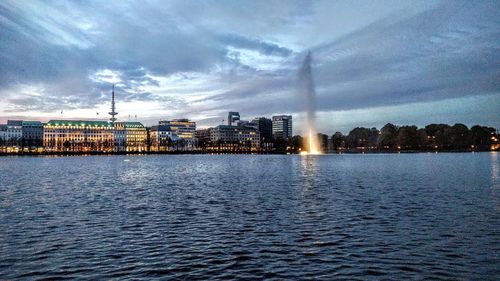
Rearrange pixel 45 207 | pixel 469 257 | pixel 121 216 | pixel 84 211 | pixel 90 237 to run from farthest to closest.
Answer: pixel 45 207
pixel 84 211
pixel 121 216
pixel 90 237
pixel 469 257

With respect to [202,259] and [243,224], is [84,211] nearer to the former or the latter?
[243,224]

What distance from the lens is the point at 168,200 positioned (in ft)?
125

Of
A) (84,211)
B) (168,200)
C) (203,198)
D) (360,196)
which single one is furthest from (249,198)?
(84,211)

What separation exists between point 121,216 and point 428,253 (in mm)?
20529

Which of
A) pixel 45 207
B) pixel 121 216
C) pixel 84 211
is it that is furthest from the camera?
pixel 45 207

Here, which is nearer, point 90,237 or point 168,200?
point 90,237

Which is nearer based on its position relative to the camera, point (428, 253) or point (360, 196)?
point (428, 253)

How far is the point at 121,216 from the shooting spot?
29438 mm

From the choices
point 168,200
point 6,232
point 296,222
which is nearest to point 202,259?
point 296,222

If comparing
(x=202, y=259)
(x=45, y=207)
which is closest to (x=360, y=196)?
(x=202, y=259)

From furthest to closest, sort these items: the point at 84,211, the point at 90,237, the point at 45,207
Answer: the point at 45,207 → the point at 84,211 → the point at 90,237

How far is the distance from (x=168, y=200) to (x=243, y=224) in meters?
A: 14.0

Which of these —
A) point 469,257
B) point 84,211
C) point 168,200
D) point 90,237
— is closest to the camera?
point 469,257

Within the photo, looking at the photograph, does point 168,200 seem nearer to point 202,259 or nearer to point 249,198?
point 249,198
